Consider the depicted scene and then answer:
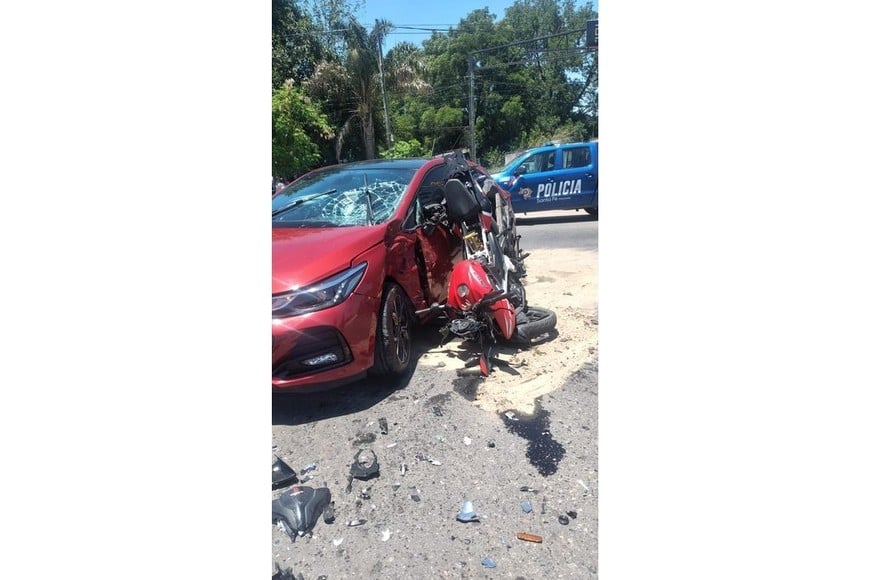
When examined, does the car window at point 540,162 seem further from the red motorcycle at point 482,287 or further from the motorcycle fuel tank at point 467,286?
the motorcycle fuel tank at point 467,286

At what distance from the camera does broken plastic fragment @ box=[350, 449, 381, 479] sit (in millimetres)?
1915

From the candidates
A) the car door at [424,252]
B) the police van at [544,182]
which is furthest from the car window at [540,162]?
the car door at [424,252]

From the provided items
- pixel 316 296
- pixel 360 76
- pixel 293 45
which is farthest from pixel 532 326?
pixel 293 45

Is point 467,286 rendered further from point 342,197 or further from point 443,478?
point 443,478

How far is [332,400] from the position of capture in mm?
2402

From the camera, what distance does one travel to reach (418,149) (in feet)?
11.4

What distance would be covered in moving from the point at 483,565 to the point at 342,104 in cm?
243

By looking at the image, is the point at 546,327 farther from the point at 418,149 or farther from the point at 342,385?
the point at 418,149

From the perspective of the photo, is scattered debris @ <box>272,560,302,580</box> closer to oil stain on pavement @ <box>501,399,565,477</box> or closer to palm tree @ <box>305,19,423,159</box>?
oil stain on pavement @ <box>501,399,565,477</box>

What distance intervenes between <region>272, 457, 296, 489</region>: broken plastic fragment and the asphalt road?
0.05m

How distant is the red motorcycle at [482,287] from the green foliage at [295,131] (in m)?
0.86

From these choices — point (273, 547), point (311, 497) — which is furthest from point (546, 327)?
point (273, 547)

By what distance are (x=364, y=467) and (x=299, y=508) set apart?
306mm

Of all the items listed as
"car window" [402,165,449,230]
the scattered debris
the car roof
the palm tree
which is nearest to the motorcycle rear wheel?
"car window" [402,165,449,230]
